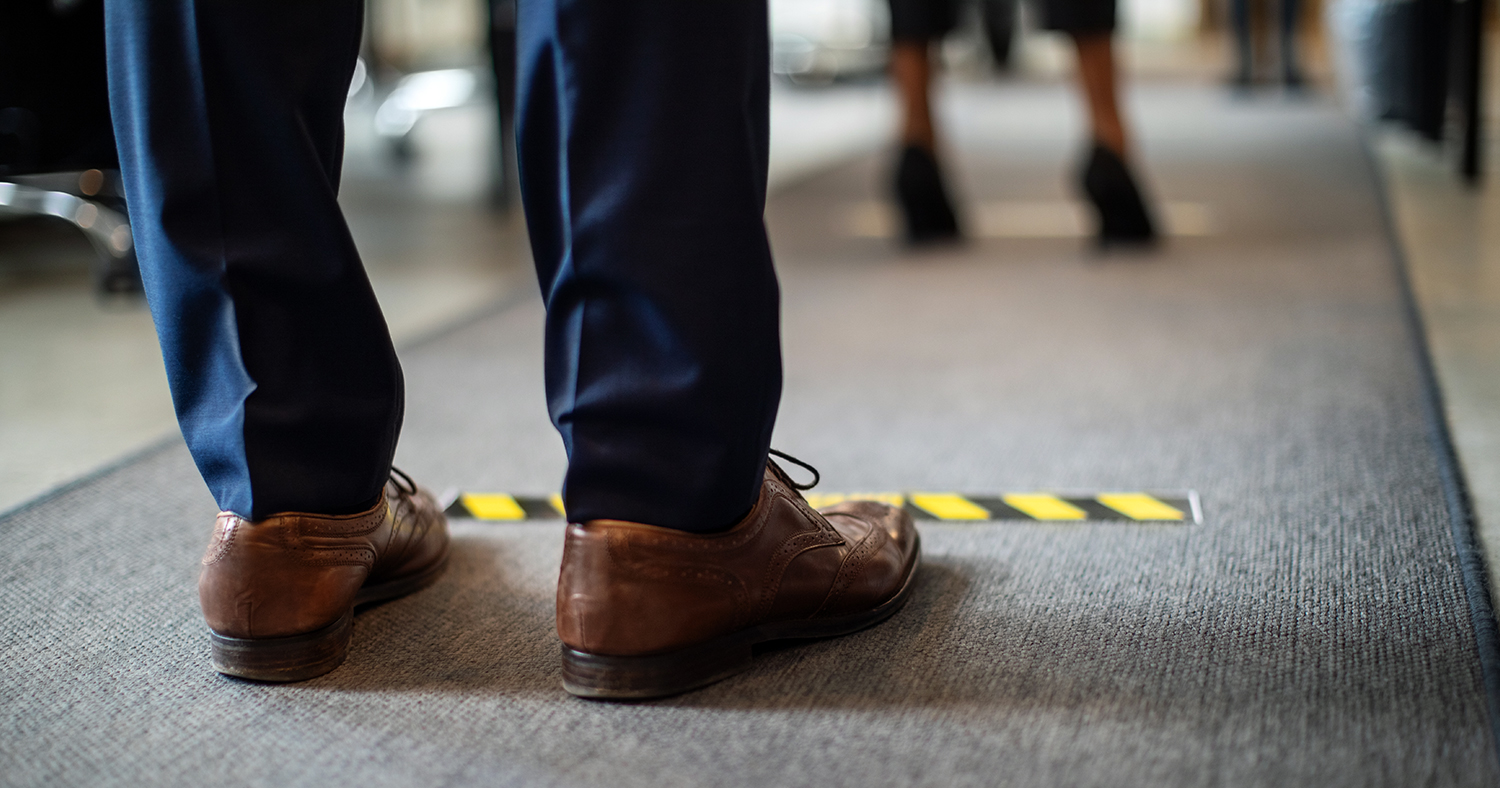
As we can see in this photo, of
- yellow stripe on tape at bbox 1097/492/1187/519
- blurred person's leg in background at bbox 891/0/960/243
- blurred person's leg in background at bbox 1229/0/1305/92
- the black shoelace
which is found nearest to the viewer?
the black shoelace

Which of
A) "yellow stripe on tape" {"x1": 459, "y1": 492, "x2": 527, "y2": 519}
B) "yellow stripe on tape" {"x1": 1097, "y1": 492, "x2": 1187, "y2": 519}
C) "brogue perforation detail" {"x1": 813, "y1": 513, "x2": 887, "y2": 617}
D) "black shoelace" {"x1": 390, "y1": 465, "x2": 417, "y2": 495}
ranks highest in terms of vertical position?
"black shoelace" {"x1": 390, "y1": 465, "x2": 417, "y2": 495}

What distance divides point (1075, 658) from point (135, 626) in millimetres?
635

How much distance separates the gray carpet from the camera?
67cm

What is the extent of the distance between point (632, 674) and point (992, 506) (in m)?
0.44

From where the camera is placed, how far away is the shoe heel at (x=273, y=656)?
767 mm

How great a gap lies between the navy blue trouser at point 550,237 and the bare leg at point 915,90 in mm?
1592

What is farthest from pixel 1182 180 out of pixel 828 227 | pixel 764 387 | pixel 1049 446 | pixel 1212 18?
pixel 1212 18

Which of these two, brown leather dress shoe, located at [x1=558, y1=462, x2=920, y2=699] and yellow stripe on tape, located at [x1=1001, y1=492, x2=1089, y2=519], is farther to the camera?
yellow stripe on tape, located at [x1=1001, y1=492, x2=1089, y2=519]

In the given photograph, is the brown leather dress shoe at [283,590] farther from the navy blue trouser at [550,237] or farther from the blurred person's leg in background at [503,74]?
the blurred person's leg in background at [503,74]

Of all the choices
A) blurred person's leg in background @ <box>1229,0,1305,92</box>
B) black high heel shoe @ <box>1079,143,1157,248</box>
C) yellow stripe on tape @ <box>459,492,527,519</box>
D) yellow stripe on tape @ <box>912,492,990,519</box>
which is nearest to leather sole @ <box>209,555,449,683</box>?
yellow stripe on tape @ <box>459,492,527,519</box>

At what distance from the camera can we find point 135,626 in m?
0.87

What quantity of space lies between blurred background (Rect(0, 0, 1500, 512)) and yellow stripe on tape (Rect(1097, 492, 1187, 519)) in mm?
523

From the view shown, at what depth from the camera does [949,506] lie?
1.07 m

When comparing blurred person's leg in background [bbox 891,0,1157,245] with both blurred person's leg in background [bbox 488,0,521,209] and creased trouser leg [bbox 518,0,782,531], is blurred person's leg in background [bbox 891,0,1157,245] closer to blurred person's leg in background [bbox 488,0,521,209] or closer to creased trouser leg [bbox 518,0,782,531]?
blurred person's leg in background [bbox 488,0,521,209]
